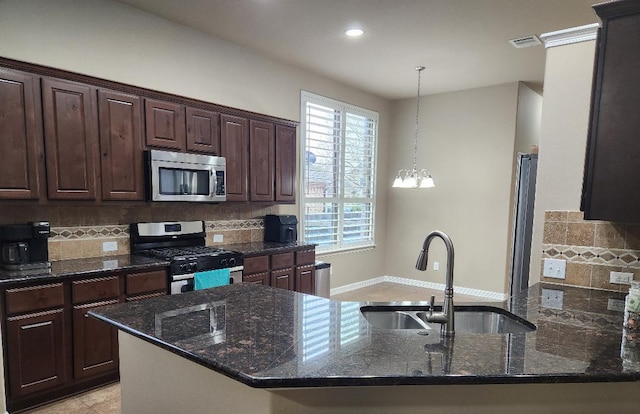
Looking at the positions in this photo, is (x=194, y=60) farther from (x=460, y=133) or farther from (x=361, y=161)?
(x=460, y=133)

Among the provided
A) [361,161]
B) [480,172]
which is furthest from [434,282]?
[361,161]

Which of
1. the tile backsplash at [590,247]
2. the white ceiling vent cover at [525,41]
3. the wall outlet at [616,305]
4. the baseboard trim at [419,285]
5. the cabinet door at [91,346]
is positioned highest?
the white ceiling vent cover at [525,41]

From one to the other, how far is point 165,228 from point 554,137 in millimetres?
3146

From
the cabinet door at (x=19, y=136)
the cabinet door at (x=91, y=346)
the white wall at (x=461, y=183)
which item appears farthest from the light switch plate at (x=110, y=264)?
the white wall at (x=461, y=183)

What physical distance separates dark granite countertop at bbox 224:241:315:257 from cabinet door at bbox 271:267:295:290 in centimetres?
22

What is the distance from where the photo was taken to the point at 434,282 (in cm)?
592

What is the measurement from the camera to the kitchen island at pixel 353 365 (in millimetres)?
1082

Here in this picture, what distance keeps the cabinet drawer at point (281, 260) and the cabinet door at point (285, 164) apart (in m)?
0.66

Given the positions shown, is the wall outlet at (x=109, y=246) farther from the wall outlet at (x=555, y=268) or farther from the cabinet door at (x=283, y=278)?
the wall outlet at (x=555, y=268)

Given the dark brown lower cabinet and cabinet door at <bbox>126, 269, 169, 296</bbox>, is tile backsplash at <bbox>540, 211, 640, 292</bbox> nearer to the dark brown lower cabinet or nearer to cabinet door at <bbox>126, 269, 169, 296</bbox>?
the dark brown lower cabinet

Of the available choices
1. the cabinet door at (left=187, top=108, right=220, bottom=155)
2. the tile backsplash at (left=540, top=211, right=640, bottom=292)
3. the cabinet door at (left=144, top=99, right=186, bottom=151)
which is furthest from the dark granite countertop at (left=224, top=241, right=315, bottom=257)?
the tile backsplash at (left=540, top=211, right=640, bottom=292)

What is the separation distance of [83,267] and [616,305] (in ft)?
10.6

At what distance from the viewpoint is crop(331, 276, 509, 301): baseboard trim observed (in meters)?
5.35

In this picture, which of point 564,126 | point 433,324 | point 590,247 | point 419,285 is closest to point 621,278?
point 590,247
